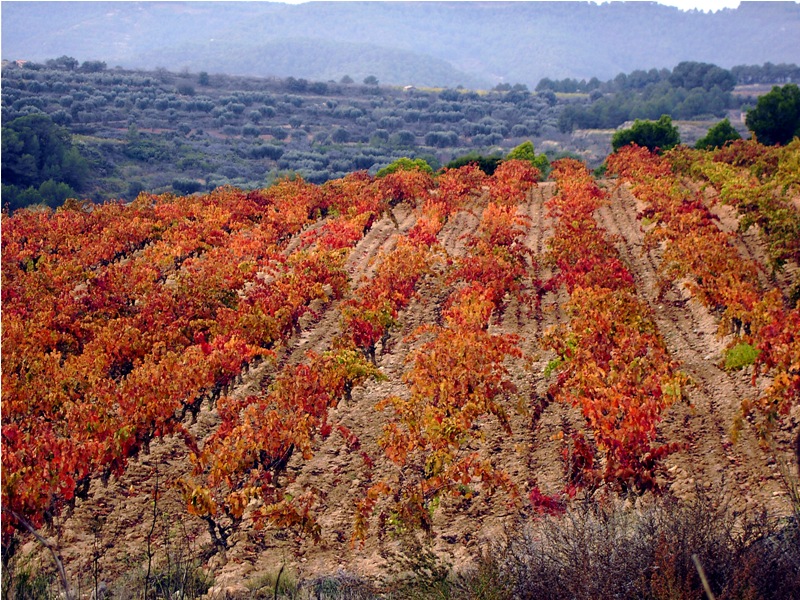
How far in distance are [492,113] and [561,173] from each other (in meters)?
67.2

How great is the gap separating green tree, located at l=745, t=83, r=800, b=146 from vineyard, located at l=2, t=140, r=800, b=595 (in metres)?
25.8

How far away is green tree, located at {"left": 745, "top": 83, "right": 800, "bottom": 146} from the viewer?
41.6m

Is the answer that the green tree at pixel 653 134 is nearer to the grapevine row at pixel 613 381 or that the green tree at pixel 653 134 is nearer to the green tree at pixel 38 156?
the grapevine row at pixel 613 381

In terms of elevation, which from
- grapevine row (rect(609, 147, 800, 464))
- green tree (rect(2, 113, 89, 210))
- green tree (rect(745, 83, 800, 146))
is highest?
green tree (rect(745, 83, 800, 146))

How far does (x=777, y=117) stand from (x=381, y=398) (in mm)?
38508

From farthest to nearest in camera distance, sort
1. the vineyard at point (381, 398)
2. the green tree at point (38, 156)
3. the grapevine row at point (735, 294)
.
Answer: the green tree at point (38, 156), the grapevine row at point (735, 294), the vineyard at point (381, 398)

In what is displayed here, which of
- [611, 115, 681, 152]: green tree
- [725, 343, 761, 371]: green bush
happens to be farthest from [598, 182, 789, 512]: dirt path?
[611, 115, 681, 152]: green tree

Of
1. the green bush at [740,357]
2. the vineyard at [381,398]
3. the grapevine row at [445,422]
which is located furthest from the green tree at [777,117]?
the green bush at [740,357]

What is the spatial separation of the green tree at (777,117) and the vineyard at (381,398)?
25.8 m

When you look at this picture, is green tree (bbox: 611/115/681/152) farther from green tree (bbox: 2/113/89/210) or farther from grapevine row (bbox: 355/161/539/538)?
green tree (bbox: 2/113/89/210)

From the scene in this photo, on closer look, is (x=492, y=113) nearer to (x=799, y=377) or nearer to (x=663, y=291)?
(x=663, y=291)

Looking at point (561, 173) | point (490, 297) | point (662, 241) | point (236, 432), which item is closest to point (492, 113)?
point (561, 173)

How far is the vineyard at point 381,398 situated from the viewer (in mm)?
8656

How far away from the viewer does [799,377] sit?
8.76 meters
